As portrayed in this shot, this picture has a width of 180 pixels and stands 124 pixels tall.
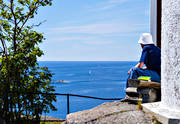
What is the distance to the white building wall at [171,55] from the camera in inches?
153

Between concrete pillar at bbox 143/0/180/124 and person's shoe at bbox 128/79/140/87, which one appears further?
person's shoe at bbox 128/79/140/87

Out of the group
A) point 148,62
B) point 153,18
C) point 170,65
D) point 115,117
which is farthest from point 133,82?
point 153,18

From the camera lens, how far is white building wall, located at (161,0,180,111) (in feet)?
12.7

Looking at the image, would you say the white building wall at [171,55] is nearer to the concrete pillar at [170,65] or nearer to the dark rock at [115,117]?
the concrete pillar at [170,65]

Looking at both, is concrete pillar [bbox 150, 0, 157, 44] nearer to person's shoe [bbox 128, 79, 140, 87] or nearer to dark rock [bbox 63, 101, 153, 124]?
person's shoe [bbox 128, 79, 140, 87]

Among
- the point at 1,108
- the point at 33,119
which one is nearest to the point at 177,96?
the point at 33,119

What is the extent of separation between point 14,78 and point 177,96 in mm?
6471

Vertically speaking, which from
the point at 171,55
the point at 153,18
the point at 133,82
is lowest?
the point at 133,82

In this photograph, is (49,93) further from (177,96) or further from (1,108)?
(177,96)

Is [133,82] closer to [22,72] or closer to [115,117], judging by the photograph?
[115,117]

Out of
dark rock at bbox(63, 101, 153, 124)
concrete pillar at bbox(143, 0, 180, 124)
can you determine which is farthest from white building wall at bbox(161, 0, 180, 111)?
dark rock at bbox(63, 101, 153, 124)

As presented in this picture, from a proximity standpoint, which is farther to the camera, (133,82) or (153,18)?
(153,18)

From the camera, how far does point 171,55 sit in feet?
13.0

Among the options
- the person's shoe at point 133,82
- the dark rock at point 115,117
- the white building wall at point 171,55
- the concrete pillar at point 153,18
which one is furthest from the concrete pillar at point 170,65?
the concrete pillar at point 153,18
